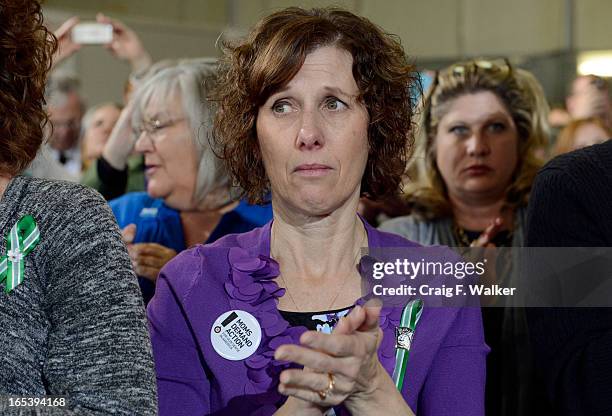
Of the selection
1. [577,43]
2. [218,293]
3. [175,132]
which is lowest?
[218,293]

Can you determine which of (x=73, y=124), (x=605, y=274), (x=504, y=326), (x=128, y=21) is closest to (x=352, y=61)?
(x=605, y=274)

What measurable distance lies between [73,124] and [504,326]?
4.01 meters

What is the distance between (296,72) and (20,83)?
17.9 inches

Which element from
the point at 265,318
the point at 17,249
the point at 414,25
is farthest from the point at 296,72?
the point at 414,25

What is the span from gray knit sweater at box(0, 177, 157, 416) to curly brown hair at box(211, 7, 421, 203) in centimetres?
47

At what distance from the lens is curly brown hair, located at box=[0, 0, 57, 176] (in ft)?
4.07

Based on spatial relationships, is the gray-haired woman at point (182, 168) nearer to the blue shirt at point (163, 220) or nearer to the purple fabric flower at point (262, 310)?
the blue shirt at point (163, 220)

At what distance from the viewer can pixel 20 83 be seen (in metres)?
1.26

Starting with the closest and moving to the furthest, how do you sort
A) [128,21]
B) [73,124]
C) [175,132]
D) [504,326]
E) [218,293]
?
[218,293] → [504,326] → [175,132] → [73,124] → [128,21]

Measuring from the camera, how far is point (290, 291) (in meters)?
1.50

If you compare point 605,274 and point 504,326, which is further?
point 504,326

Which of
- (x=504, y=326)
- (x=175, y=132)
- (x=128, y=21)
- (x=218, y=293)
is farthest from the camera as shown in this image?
(x=128, y=21)

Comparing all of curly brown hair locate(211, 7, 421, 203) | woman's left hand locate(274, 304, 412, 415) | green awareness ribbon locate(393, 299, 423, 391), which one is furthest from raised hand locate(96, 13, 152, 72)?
woman's left hand locate(274, 304, 412, 415)

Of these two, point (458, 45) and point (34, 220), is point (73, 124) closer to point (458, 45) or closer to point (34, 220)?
point (458, 45)
